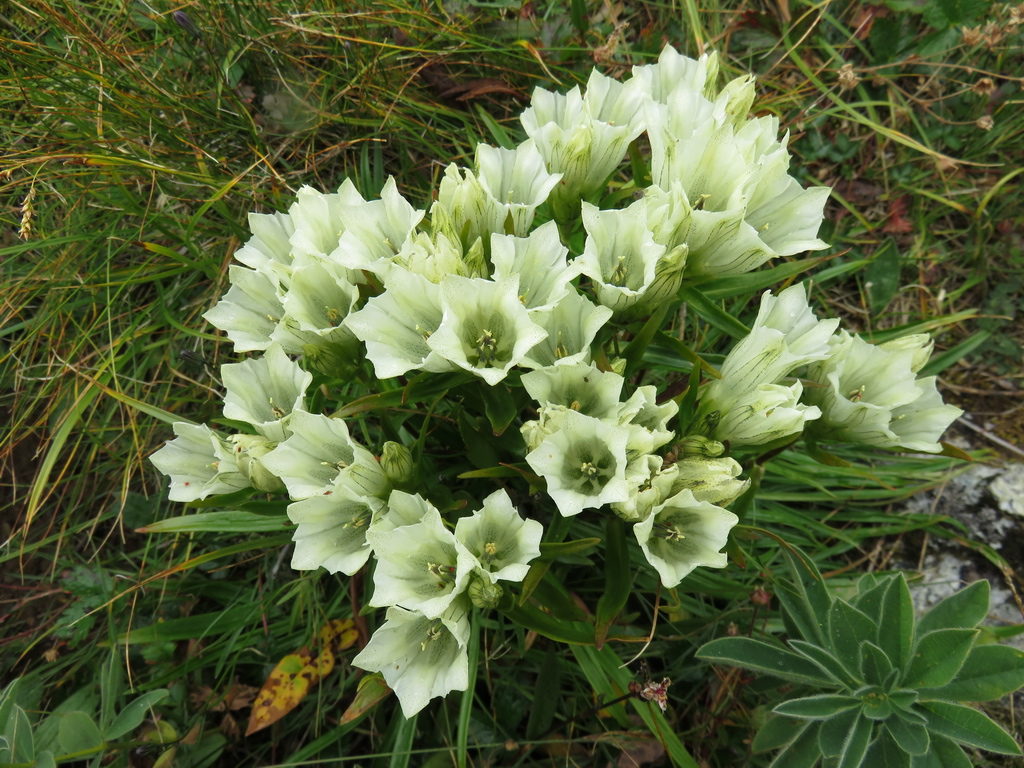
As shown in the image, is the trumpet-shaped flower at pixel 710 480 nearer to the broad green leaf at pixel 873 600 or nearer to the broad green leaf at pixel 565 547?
the broad green leaf at pixel 565 547

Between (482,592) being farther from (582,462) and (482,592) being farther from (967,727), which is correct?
(967,727)

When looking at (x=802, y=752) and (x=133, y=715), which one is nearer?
(x=802, y=752)

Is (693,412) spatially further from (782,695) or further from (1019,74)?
(1019,74)

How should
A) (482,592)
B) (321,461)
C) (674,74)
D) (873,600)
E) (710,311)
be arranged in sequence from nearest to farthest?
(482,592)
(321,461)
(873,600)
(710,311)
(674,74)

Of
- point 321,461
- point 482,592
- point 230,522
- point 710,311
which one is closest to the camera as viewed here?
point 482,592

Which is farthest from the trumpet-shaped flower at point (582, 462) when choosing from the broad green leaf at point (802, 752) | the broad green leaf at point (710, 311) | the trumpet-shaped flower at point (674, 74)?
the trumpet-shaped flower at point (674, 74)

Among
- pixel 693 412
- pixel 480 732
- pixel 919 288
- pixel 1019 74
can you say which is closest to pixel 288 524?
pixel 480 732

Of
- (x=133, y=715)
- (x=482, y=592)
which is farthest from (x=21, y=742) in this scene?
(x=482, y=592)

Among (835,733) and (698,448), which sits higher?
(698,448)
